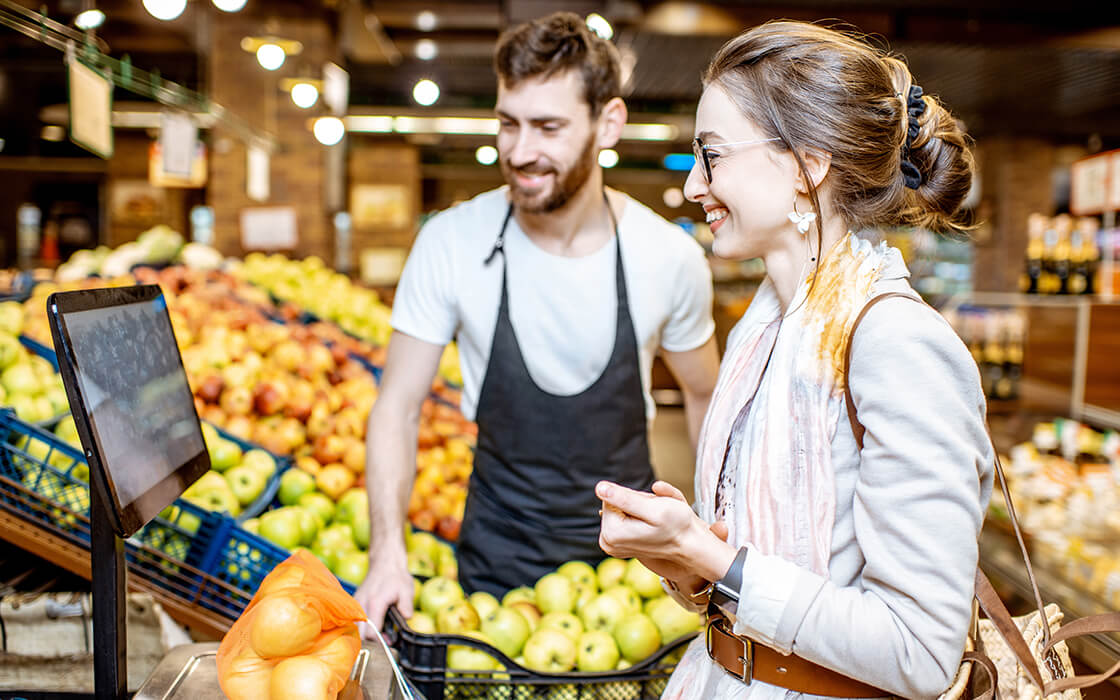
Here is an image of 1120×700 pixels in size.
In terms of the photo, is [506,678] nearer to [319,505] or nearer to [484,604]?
[484,604]

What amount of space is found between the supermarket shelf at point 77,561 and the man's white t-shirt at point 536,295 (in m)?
0.75

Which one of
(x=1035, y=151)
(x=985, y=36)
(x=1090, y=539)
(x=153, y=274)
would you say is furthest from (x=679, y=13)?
(x=1035, y=151)

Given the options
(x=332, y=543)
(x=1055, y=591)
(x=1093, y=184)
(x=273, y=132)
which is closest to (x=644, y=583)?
(x=332, y=543)

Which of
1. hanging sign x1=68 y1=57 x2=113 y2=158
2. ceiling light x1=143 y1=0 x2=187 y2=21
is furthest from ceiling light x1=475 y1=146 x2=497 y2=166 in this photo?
hanging sign x1=68 y1=57 x2=113 y2=158

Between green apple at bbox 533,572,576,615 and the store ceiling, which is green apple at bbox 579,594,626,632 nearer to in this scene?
green apple at bbox 533,572,576,615

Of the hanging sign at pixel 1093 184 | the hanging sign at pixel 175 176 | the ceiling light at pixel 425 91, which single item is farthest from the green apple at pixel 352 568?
the ceiling light at pixel 425 91

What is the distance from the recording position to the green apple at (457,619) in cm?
167

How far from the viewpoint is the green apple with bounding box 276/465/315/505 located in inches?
90.3

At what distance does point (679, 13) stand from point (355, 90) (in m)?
4.52

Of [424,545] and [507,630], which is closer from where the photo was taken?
[507,630]

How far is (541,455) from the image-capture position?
2.02m

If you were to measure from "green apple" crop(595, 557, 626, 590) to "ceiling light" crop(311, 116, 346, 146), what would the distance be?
19.9 ft

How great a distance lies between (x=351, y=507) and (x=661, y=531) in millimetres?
1554

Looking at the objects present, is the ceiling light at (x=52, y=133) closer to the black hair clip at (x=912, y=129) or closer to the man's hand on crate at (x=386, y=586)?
the man's hand on crate at (x=386, y=586)
